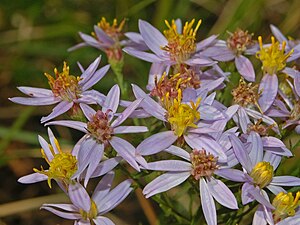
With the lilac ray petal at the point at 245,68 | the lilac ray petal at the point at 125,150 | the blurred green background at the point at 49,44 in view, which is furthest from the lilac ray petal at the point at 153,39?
the blurred green background at the point at 49,44

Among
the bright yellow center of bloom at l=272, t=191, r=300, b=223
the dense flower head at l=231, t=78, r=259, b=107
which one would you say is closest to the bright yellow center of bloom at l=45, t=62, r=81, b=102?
the dense flower head at l=231, t=78, r=259, b=107

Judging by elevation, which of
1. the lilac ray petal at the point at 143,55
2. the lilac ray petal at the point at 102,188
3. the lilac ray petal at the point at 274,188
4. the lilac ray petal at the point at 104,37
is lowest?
the lilac ray petal at the point at 274,188

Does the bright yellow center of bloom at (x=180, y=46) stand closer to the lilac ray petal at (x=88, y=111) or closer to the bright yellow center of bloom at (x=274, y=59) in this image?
the bright yellow center of bloom at (x=274, y=59)

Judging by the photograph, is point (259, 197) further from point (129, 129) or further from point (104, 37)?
point (104, 37)

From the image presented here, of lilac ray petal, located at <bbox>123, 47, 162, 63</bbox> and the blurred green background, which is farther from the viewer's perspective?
the blurred green background

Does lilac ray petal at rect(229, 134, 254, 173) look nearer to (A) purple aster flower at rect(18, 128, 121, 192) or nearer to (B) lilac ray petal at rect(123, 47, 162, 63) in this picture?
(A) purple aster flower at rect(18, 128, 121, 192)

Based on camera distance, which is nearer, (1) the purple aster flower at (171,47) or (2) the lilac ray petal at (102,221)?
(2) the lilac ray petal at (102,221)
